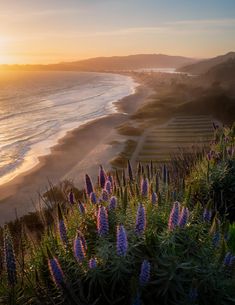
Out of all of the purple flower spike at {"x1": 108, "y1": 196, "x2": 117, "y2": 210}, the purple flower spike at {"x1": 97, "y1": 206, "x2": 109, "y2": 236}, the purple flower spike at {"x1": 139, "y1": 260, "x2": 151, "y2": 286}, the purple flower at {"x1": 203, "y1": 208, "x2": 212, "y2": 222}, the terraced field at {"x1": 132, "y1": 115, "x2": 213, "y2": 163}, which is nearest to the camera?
the purple flower spike at {"x1": 139, "y1": 260, "x2": 151, "y2": 286}

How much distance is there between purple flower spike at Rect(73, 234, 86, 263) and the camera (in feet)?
12.5

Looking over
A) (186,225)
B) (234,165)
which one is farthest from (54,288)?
(234,165)

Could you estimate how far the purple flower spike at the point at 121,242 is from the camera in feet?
12.0

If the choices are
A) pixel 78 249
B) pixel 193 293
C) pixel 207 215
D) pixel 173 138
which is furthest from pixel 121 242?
pixel 173 138

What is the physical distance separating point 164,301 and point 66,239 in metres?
1.13

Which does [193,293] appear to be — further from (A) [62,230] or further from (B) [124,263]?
(A) [62,230]

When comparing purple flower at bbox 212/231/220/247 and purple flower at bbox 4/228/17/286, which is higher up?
purple flower at bbox 4/228/17/286

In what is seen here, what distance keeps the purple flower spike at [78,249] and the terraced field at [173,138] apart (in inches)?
788

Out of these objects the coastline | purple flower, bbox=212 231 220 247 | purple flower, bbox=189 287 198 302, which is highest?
purple flower, bbox=212 231 220 247

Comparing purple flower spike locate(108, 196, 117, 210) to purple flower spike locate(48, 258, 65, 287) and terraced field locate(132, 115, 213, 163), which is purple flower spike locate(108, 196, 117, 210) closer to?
purple flower spike locate(48, 258, 65, 287)

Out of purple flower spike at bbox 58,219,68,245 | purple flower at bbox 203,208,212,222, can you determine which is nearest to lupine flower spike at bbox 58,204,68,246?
purple flower spike at bbox 58,219,68,245

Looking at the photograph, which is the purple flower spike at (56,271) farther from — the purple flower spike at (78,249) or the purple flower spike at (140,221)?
the purple flower spike at (140,221)

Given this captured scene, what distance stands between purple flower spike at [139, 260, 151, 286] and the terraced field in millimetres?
20074

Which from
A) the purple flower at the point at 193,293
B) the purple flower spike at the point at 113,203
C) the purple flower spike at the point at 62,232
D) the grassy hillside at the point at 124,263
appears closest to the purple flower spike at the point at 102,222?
the grassy hillside at the point at 124,263
